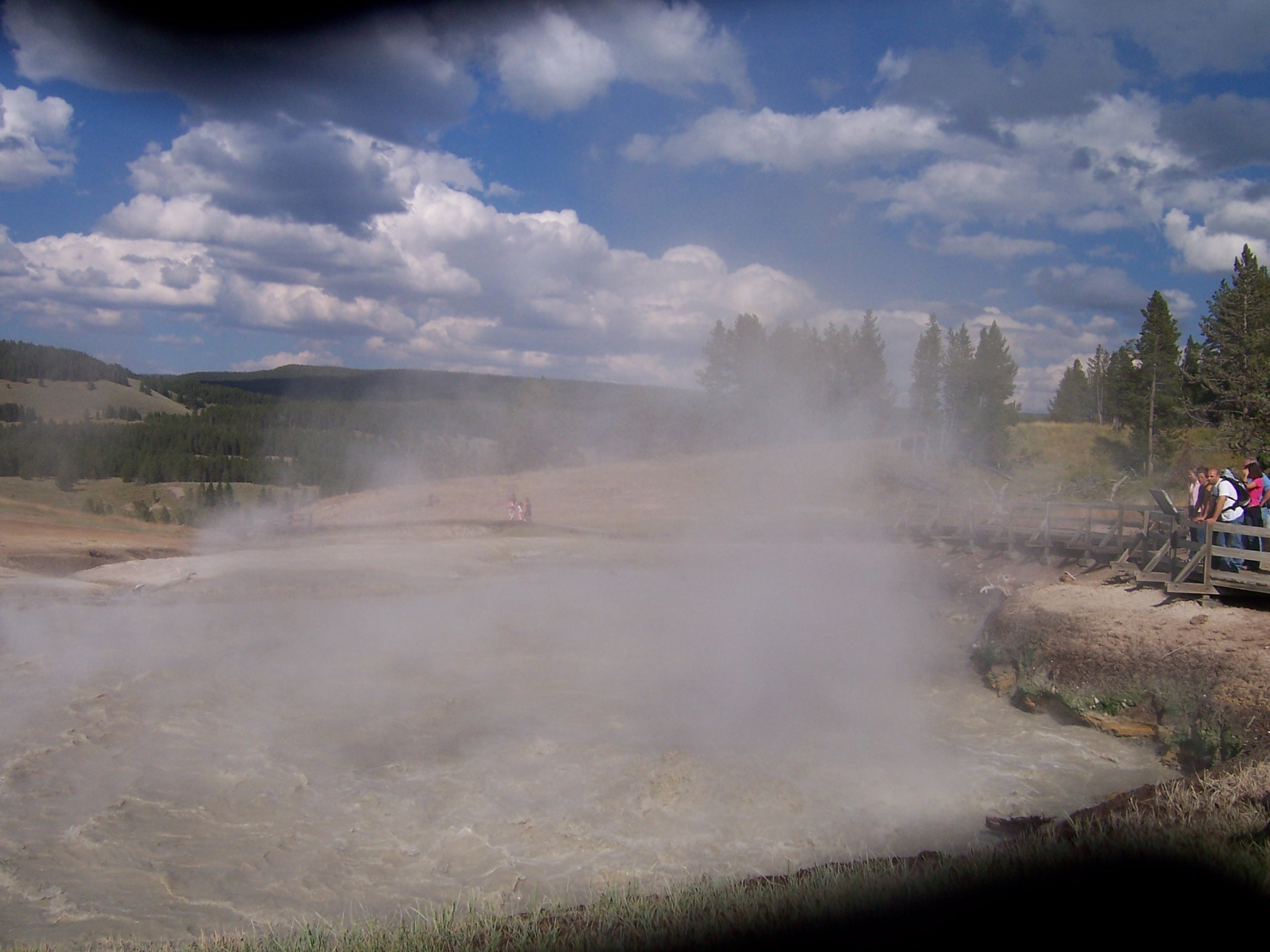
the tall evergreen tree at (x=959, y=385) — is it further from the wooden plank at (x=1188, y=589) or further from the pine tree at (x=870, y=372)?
the wooden plank at (x=1188, y=589)

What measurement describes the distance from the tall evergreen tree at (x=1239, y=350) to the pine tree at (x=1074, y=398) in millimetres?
30146

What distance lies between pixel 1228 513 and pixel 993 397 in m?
31.6

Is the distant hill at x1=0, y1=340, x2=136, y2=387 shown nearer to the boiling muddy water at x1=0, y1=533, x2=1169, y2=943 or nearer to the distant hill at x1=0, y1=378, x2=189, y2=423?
the distant hill at x1=0, y1=378, x2=189, y2=423

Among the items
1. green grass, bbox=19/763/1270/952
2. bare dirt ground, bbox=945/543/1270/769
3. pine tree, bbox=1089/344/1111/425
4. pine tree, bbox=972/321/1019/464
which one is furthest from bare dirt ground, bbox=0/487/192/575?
pine tree, bbox=1089/344/1111/425

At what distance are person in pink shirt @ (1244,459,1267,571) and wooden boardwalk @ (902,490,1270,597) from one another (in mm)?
97

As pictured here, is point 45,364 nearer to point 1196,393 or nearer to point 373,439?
point 373,439

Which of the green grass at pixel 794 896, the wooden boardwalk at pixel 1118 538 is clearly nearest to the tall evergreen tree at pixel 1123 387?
the wooden boardwalk at pixel 1118 538

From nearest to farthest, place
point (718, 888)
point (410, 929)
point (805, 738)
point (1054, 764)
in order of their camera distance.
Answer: point (410, 929), point (718, 888), point (1054, 764), point (805, 738)

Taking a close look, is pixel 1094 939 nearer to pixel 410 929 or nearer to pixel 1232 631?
pixel 410 929

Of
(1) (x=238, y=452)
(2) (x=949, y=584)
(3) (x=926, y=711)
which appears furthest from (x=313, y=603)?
(1) (x=238, y=452)

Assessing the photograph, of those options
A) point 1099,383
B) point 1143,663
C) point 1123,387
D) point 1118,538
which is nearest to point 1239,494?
point 1143,663

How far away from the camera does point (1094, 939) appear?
336 cm

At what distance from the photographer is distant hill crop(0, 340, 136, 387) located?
93.0 feet

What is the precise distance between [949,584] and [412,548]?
12748 millimetres
